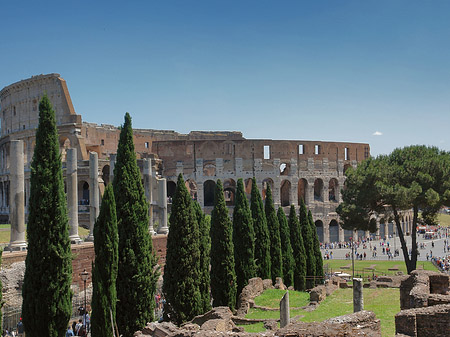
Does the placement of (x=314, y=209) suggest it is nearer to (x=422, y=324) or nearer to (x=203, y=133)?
(x=203, y=133)

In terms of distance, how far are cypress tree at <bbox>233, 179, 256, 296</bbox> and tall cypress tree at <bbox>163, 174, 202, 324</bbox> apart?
438cm

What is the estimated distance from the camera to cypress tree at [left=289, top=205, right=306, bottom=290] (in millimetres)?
23141

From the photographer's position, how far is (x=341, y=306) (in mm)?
A: 16641

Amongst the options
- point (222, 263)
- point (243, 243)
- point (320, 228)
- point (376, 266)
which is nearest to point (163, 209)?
point (243, 243)

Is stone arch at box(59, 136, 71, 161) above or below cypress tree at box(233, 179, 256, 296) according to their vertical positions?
above

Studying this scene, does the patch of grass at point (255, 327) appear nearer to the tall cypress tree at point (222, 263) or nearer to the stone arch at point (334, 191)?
the tall cypress tree at point (222, 263)

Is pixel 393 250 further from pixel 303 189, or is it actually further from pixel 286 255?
pixel 286 255

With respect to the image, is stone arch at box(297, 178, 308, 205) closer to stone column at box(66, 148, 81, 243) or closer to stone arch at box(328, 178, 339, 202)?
stone arch at box(328, 178, 339, 202)

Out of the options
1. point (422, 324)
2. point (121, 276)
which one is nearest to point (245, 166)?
point (121, 276)

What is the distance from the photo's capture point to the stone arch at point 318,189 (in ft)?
152

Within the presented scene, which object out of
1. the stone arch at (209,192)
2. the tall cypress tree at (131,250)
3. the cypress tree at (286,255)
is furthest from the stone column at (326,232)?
the tall cypress tree at (131,250)

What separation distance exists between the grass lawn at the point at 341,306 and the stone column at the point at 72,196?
24.3 feet

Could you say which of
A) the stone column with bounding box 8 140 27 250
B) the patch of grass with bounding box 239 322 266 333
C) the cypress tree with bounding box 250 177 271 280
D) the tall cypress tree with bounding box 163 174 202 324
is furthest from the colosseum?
the patch of grass with bounding box 239 322 266 333

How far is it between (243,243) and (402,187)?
10.7m
